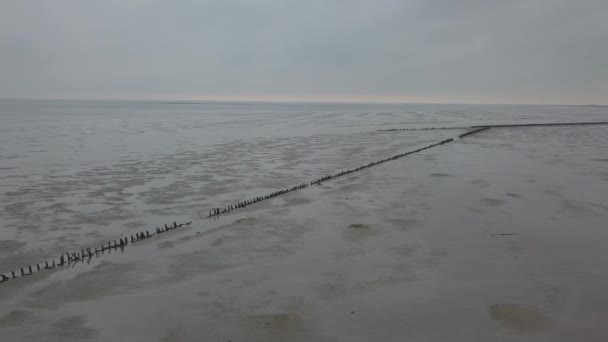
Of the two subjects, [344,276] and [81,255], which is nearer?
[344,276]

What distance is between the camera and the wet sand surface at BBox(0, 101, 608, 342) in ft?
19.6

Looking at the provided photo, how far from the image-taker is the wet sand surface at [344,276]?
19.6 feet

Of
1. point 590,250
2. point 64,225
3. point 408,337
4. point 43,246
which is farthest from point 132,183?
point 590,250

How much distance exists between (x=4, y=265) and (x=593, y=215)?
14236 mm

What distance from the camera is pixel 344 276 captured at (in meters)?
7.72

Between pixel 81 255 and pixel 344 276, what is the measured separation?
5.54 metres

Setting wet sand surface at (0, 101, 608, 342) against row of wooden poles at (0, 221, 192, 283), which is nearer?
wet sand surface at (0, 101, 608, 342)

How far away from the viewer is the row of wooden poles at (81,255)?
7863 millimetres

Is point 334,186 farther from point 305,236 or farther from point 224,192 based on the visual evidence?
point 305,236

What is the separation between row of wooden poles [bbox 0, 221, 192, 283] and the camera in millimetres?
7863

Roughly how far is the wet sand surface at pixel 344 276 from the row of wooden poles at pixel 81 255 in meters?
0.25

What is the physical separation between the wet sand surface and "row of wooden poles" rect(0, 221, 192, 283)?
25cm

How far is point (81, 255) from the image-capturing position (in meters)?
8.98

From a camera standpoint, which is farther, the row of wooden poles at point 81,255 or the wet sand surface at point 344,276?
the row of wooden poles at point 81,255
